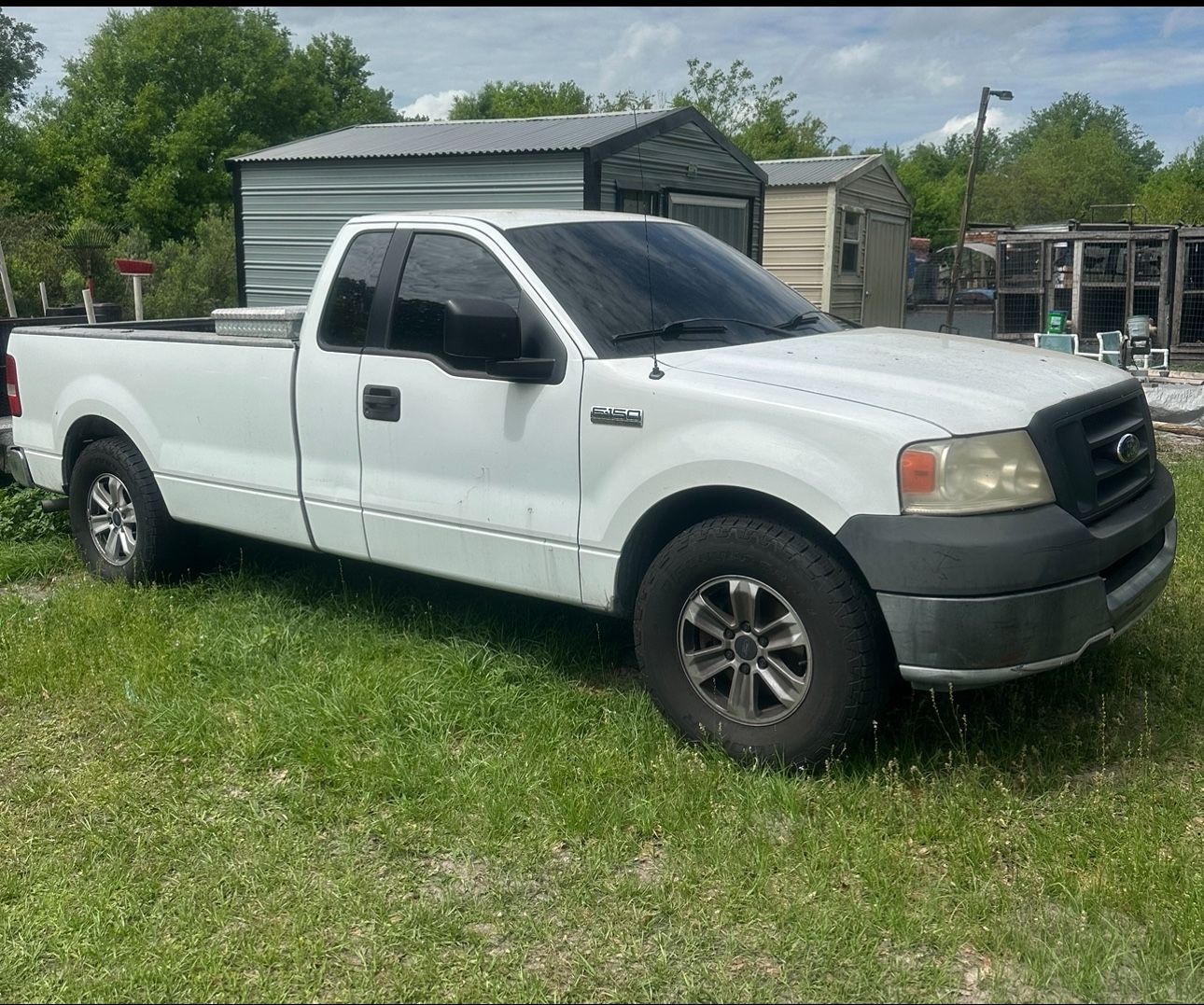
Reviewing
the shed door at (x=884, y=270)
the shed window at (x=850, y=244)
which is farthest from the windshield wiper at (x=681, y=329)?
the shed door at (x=884, y=270)

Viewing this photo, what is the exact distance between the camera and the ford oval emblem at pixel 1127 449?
4152 millimetres

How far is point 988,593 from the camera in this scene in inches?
141

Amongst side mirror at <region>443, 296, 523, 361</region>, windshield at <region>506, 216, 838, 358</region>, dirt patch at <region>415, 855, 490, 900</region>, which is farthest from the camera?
windshield at <region>506, 216, 838, 358</region>

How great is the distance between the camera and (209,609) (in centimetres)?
589

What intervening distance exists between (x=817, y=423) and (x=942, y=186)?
246 ft

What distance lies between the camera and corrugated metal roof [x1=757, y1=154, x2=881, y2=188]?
772 inches

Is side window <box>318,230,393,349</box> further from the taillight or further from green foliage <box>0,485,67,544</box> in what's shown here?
green foliage <box>0,485,67,544</box>

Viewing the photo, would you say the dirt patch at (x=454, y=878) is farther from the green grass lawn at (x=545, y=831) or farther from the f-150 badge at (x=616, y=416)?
the f-150 badge at (x=616, y=416)

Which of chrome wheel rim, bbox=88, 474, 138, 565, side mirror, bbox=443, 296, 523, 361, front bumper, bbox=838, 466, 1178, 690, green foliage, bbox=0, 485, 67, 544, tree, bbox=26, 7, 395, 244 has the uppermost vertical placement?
tree, bbox=26, 7, 395, 244

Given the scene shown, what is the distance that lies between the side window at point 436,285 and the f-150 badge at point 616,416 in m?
0.72

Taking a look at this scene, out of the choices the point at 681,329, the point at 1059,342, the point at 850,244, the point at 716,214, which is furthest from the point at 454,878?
the point at 850,244

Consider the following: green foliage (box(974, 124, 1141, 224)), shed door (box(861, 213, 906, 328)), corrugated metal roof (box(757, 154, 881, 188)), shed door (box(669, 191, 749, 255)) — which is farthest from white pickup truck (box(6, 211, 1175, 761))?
green foliage (box(974, 124, 1141, 224))

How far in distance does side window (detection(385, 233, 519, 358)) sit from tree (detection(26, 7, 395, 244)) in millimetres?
36926

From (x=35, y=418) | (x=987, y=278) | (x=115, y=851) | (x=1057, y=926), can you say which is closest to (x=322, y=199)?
(x=35, y=418)
